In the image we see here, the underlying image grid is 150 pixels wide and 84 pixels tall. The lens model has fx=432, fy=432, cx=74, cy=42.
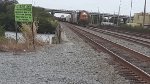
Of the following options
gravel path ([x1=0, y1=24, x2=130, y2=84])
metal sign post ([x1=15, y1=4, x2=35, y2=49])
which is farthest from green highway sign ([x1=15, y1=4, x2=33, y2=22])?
gravel path ([x1=0, y1=24, x2=130, y2=84])

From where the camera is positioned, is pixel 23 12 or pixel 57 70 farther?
pixel 23 12

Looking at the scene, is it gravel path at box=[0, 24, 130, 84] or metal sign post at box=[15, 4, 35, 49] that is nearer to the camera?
gravel path at box=[0, 24, 130, 84]

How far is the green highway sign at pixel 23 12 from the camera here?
79.8 feet

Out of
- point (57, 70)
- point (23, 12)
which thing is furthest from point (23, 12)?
point (57, 70)

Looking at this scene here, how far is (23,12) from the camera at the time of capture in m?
24.6

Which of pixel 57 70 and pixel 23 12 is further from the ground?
pixel 23 12

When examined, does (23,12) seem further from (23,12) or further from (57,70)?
(57,70)

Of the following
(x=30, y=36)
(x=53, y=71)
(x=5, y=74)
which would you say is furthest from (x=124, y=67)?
(x=30, y=36)

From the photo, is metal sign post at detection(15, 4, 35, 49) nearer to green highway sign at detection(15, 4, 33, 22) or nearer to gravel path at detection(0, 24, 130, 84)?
green highway sign at detection(15, 4, 33, 22)

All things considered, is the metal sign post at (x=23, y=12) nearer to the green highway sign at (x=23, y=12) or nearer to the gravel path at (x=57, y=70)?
the green highway sign at (x=23, y=12)

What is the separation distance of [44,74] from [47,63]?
350 centimetres

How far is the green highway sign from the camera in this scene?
2433 centimetres

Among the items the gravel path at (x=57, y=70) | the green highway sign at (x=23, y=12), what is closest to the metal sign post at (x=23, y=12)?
the green highway sign at (x=23, y=12)

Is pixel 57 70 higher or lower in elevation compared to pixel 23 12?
lower
